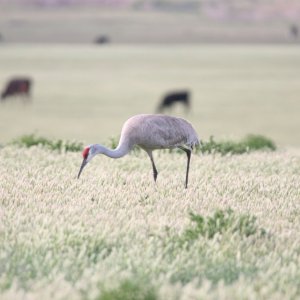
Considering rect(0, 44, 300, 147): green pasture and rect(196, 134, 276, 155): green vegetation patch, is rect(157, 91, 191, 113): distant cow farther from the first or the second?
rect(196, 134, 276, 155): green vegetation patch

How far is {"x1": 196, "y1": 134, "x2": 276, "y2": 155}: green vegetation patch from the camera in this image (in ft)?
50.8

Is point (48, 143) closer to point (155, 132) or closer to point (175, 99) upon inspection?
point (155, 132)

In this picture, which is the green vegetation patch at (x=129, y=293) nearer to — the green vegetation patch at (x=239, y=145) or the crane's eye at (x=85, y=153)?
the crane's eye at (x=85, y=153)

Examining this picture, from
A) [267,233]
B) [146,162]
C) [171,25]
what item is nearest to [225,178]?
[146,162]

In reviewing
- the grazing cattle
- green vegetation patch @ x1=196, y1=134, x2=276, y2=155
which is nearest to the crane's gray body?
green vegetation patch @ x1=196, y1=134, x2=276, y2=155

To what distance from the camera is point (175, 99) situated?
1916 inches

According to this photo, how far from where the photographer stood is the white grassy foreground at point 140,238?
639 cm

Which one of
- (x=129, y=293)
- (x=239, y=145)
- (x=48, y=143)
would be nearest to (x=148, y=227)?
(x=129, y=293)

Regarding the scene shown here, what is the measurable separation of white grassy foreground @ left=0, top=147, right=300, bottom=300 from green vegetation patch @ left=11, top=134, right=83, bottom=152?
3553 mm

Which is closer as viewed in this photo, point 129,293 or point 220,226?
point 129,293

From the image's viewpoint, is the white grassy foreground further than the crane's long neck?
No

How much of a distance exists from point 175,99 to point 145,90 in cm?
806

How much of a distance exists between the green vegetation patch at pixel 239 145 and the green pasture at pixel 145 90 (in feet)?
1.75

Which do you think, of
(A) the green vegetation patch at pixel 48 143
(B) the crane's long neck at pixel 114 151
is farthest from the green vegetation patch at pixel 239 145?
(B) the crane's long neck at pixel 114 151
